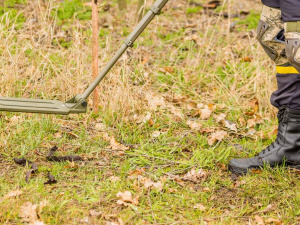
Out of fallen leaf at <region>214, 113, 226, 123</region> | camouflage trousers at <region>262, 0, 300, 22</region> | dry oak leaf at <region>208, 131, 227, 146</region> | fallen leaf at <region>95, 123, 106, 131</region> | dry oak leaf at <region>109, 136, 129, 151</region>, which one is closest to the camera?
camouflage trousers at <region>262, 0, 300, 22</region>

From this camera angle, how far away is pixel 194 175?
2861 millimetres

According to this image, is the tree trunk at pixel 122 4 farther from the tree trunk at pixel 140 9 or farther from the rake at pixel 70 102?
the rake at pixel 70 102

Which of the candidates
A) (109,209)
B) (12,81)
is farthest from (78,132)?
(109,209)

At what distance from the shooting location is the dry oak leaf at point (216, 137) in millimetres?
3318

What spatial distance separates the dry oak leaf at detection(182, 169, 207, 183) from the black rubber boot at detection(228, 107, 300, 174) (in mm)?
218

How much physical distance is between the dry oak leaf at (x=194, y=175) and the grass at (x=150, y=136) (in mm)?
46

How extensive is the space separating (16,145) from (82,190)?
80cm

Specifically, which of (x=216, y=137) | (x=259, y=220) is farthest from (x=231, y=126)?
(x=259, y=220)

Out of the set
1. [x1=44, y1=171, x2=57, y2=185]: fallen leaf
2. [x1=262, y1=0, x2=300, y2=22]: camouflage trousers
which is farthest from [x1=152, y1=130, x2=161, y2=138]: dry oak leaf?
[x1=262, y1=0, x2=300, y2=22]: camouflage trousers

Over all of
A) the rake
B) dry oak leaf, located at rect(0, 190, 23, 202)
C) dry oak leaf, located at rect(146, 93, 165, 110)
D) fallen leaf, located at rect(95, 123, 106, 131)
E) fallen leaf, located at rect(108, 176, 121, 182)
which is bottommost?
fallen leaf, located at rect(108, 176, 121, 182)

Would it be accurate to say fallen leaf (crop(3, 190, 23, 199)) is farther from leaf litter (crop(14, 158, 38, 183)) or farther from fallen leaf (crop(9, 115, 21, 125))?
fallen leaf (crop(9, 115, 21, 125))

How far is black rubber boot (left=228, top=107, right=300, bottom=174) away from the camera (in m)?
2.87

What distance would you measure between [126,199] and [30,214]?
1.81 feet

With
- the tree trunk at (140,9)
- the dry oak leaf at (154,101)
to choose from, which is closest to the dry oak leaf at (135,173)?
the dry oak leaf at (154,101)
